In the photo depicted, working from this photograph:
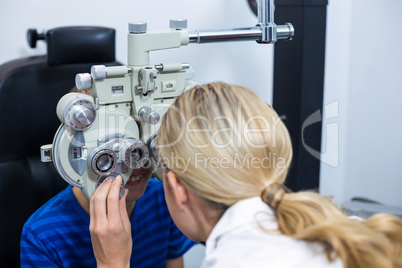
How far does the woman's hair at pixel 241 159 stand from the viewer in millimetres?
595

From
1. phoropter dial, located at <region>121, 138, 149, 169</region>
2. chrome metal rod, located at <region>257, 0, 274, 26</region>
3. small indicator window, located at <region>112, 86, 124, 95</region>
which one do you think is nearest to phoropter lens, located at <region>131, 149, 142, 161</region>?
phoropter dial, located at <region>121, 138, 149, 169</region>

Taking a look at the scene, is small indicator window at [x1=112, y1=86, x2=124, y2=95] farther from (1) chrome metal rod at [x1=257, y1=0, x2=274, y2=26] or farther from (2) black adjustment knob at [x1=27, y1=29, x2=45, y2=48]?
(2) black adjustment knob at [x1=27, y1=29, x2=45, y2=48]

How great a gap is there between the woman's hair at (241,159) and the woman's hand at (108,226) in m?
0.15

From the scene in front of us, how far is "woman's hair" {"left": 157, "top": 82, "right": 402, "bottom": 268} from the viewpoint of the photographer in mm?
595

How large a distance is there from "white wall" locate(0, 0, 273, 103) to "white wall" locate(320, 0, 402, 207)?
1.26 ft

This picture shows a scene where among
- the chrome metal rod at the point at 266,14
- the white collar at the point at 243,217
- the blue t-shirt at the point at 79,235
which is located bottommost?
the blue t-shirt at the point at 79,235

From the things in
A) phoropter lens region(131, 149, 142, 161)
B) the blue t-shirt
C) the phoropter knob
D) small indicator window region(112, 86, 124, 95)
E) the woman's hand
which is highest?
small indicator window region(112, 86, 124, 95)

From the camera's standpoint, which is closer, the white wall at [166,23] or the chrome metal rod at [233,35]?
the chrome metal rod at [233,35]

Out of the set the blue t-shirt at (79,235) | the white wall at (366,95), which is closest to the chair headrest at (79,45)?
the blue t-shirt at (79,235)

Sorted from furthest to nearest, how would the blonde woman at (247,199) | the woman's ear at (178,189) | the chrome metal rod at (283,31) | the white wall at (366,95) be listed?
the white wall at (366,95), the chrome metal rod at (283,31), the woman's ear at (178,189), the blonde woman at (247,199)

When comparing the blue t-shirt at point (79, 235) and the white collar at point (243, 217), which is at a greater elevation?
the white collar at point (243, 217)

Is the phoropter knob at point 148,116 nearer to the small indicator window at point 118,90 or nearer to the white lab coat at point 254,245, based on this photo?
the small indicator window at point 118,90

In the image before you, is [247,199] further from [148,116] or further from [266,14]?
[266,14]

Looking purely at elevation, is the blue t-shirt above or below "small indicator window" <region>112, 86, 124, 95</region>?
below
